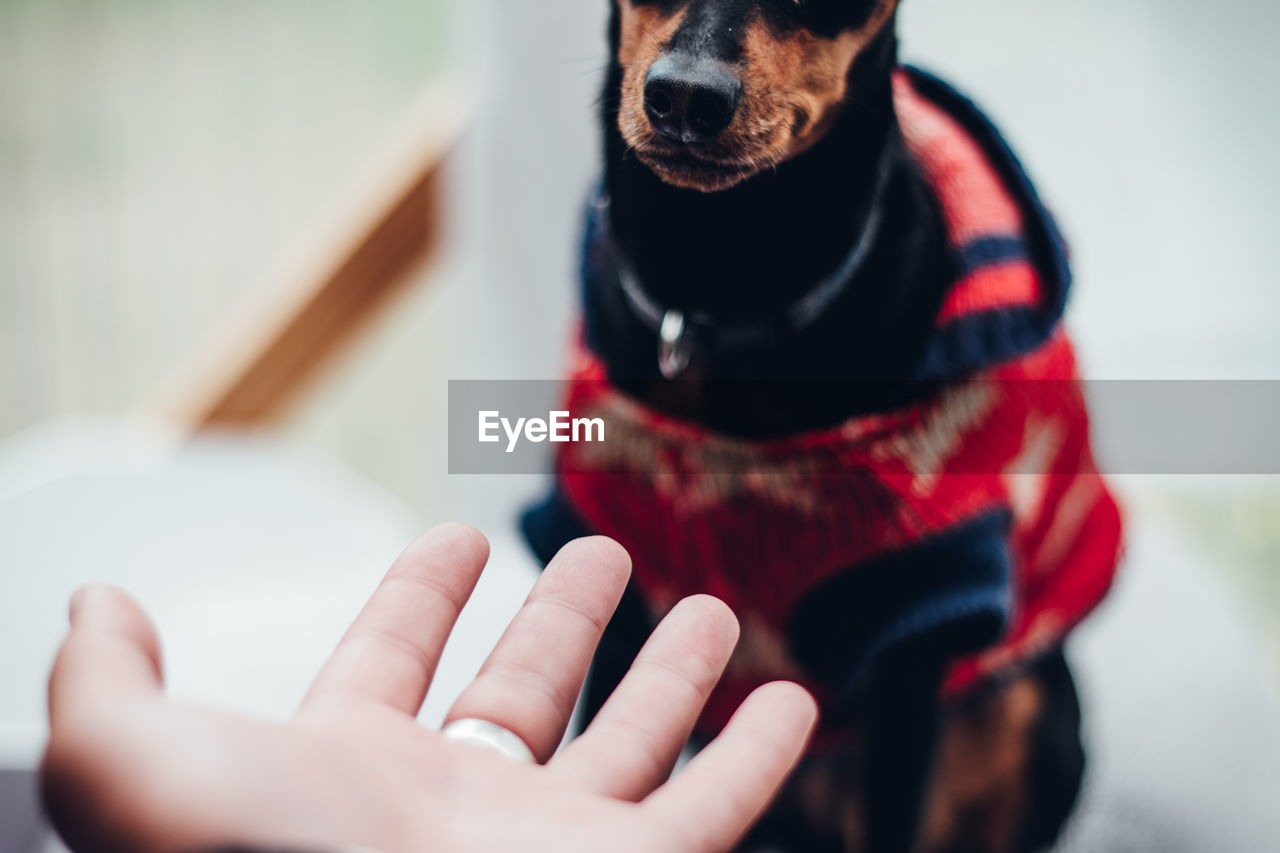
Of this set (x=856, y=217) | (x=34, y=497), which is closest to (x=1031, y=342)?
(x=856, y=217)

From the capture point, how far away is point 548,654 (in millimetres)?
275

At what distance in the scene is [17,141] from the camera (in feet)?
2.37

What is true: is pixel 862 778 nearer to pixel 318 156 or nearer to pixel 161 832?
pixel 161 832

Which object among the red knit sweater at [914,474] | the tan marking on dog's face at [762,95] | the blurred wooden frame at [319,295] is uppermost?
the tan marking on dog's face at [762,95]

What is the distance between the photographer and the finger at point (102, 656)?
0.63 ft

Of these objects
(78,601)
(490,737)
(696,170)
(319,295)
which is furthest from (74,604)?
(319,295)

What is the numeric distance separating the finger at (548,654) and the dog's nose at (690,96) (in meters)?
0.16

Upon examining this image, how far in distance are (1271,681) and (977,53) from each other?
0.44m

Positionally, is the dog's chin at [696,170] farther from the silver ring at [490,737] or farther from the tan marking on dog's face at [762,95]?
the silver ring at [490,737]

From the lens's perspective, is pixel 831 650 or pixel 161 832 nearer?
pixel 161 832

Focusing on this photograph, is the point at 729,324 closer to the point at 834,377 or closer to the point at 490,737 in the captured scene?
the point at 834,377

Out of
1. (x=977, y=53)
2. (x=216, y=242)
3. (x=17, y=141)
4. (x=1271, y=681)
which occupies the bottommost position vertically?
(x=1271, y=681)

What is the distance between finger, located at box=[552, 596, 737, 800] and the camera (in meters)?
0.25

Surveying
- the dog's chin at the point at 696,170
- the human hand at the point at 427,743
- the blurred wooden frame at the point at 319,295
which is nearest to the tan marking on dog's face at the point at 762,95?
the dog's chin at the point at 696,170
